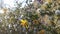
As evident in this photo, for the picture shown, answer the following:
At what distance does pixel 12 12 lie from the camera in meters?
1.88

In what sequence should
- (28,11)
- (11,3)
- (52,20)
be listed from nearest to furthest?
(52,20) < (28,11) < (11,3)

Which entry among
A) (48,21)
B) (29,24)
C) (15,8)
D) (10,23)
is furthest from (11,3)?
(48,21)

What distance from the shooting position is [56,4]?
1.67 m

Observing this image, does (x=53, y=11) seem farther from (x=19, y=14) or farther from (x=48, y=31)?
(x=19, y=14)

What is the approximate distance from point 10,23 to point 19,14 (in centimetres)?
13

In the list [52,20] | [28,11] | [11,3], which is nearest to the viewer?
[52,20]

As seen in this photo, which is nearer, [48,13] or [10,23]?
[48,13]

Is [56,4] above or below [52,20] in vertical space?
above

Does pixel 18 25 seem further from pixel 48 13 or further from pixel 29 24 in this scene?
pixel 48 13

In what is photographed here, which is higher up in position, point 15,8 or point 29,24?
point 15,8

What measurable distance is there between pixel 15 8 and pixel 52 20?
428mm

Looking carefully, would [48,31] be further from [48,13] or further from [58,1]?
[58,1]

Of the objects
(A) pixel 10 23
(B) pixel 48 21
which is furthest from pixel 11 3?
(B) pixel 48 21

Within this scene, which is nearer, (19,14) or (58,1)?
(58,1)
